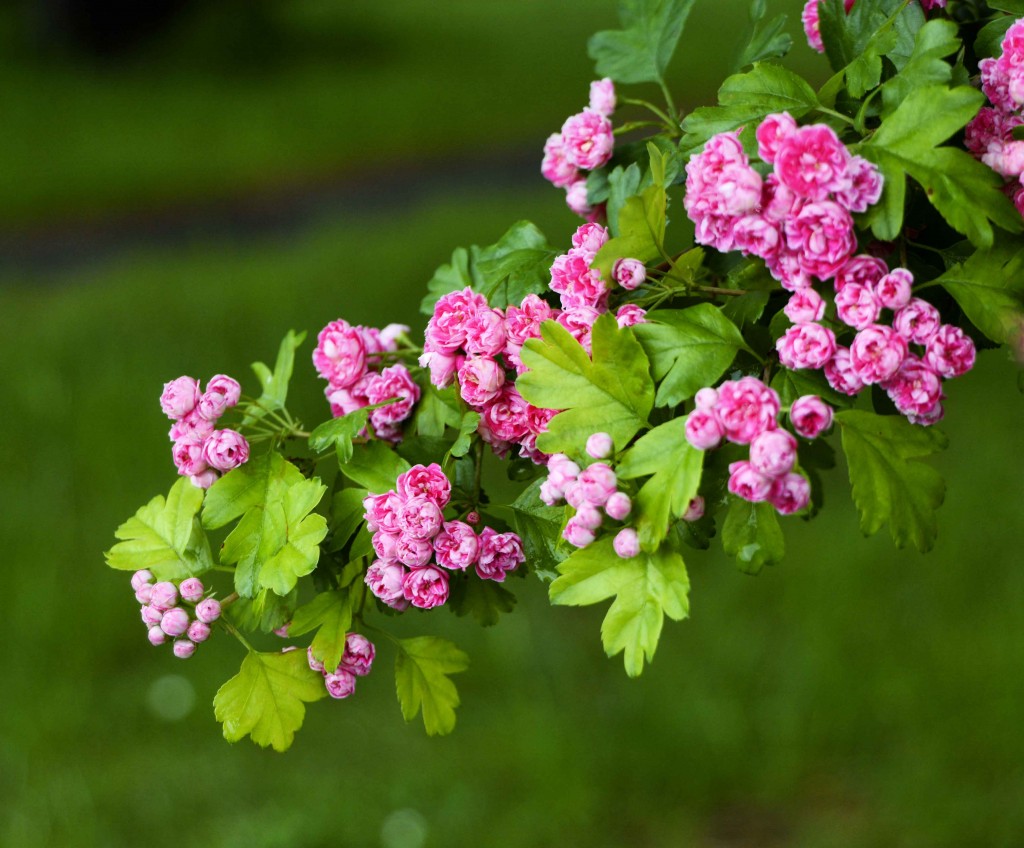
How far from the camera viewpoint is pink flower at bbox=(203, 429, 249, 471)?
1.00 m

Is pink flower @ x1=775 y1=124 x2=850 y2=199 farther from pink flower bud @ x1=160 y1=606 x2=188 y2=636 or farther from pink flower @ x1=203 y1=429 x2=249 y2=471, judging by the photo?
pink flower bud @ x1=160 y1=606 x2=188 y2=636

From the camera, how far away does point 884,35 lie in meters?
0.92

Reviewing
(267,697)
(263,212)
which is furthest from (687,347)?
(263,212)

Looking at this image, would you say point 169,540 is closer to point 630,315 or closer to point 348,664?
point 348,664

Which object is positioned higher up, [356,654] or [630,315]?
[630,315]

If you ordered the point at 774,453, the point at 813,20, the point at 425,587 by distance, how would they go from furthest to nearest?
the point at 813,20, the point at 425,587, the point at 774,453

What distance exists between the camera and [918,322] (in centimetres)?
84

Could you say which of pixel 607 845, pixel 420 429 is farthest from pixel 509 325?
pixel 607 845

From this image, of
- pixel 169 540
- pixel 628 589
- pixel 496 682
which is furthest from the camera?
pixel 496 682

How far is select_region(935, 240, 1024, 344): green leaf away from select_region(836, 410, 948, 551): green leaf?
0.10 meters

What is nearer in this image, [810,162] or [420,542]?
[810,162]

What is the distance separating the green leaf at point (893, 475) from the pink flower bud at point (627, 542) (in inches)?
6.4

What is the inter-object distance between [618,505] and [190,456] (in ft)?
1.33

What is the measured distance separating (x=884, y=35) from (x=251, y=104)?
11.1 m
